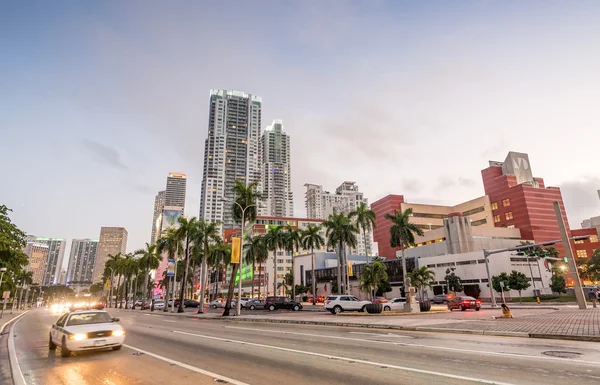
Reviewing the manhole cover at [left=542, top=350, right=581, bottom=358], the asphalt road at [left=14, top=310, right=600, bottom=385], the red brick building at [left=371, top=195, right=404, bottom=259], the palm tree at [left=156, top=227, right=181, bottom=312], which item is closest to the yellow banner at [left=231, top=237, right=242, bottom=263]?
the palm tree at [left=156, top=227, right=181, bottom=312]

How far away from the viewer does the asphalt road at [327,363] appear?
23.8 feet

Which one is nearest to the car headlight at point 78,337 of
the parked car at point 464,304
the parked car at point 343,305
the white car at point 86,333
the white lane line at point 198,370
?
the white car at point 86,333

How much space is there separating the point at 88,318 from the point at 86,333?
1570 mm

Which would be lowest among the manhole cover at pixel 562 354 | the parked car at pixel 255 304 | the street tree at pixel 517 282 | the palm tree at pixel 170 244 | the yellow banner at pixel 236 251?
the parked car at pixel 255 304

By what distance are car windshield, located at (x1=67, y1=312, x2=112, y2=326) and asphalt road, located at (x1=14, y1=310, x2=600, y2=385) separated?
1.09 metres

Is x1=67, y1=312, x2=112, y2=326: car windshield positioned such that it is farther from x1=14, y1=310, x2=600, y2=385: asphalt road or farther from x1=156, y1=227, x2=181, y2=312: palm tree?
x1=156, y1=227, x2=181, y2=312: palm tree

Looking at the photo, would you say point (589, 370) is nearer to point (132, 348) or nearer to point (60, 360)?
point (132, 348)

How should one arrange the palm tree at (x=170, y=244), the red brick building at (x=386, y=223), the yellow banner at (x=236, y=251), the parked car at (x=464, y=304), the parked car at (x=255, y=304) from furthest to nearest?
1. the red brick building at (x=386, y=223)
2. the palm tree at (x=170, y=244)
3. the parked car at (x=255, y=304)
4. the parked car at (x=464, y=304)
5. the yellow banner at (x=236, y=251)

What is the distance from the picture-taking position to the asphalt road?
7.25 meters

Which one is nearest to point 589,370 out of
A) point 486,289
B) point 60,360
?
point 60,360

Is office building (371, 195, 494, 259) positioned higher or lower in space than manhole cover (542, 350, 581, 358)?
higher

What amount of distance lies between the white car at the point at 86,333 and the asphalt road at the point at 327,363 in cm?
36

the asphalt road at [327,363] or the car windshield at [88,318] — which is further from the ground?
the car windshield at [88,318]

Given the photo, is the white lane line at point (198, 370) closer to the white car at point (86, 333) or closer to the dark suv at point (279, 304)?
the white car at point (86, 333)
